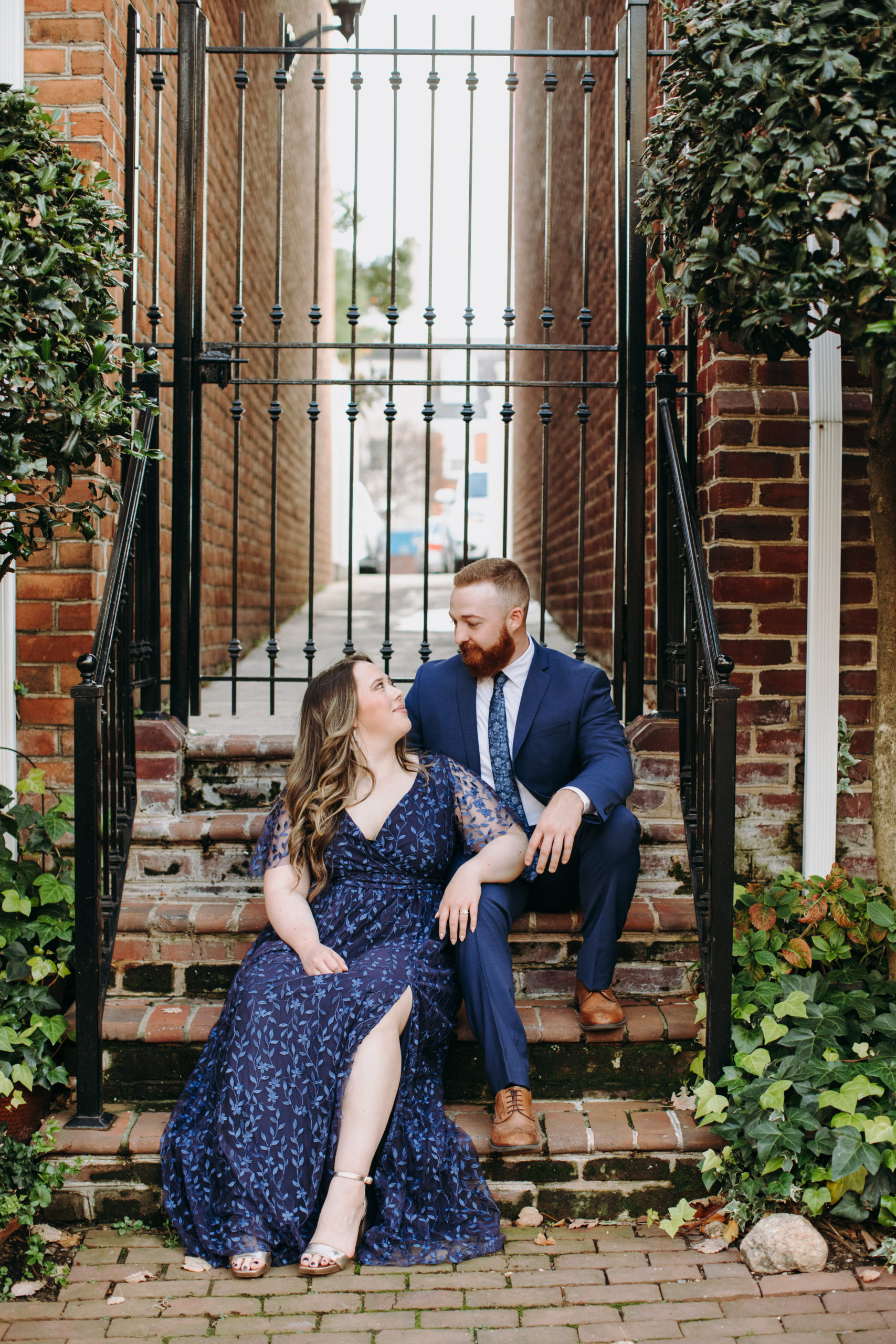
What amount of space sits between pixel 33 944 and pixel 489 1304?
4.85 feet

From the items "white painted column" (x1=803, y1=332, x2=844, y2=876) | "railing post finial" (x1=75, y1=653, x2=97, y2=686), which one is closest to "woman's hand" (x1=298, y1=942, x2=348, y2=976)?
"railing post finial" (x1=75, y1=653, x2=97, y2=686)

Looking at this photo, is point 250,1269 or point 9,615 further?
point 9,615

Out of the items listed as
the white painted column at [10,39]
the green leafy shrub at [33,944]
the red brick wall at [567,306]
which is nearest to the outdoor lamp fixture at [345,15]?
the red brick wall at [567,306]

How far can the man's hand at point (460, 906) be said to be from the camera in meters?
2.64

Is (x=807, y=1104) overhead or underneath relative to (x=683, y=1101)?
overhead

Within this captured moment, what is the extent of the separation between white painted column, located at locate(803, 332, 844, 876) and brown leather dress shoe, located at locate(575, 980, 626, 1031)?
35.3 inches

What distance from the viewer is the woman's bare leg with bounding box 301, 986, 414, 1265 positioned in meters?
2.26

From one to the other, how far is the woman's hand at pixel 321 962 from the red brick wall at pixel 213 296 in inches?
48.5

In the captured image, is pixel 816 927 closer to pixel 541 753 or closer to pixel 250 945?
pixel 541 753

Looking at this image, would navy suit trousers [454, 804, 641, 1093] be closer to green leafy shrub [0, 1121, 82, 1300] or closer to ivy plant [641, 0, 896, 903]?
green leafy shrub [0, 1121, 82, 1300]

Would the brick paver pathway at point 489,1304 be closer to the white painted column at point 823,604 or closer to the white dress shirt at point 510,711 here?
the white dress shirt at point 510,711

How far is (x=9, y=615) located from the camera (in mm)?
3312

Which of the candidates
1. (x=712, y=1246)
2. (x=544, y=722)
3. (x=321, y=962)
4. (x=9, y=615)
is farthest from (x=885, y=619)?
(x=9, y=615)

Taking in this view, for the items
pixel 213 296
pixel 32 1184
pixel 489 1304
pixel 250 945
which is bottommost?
pixel 489 1304
